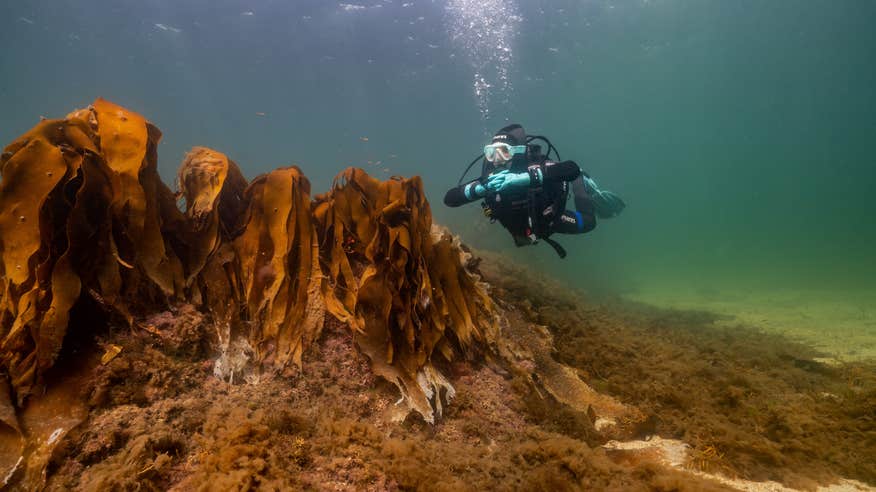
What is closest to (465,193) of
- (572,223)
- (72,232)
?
(572,223)

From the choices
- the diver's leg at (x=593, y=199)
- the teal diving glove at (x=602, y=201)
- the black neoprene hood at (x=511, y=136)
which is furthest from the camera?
the teal diving glove at (x=602, y=201)

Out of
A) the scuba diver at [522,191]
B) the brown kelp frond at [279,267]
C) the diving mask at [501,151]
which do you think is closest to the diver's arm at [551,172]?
the scuba diver at [522,191]

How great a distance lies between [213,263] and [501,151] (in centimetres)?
342

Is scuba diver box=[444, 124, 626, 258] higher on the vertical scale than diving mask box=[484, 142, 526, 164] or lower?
lower

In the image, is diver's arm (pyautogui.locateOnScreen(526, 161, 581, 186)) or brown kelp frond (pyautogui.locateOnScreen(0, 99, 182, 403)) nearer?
brown kelp frond (pyautogui.locateOnScreen(0, 99, 182, 403))

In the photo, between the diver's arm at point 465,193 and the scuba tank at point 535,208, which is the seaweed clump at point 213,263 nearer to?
the diver's arm at point 465,193

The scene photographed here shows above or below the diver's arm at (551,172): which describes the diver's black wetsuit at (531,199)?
below

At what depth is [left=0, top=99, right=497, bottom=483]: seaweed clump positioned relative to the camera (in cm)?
175

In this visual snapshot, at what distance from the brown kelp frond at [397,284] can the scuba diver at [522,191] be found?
4.05 ft

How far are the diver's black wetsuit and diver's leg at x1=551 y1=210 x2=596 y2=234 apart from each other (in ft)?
0.11

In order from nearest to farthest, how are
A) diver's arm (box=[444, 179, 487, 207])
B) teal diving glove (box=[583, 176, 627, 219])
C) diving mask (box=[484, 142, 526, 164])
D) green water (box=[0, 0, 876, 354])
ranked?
diver's arm (box=[444, 179, 487, 207]), diving mask (box=[484, 142, 526, 164]), teal diving glove (box=[583, 176, 627, 219]), green water (box=[0, 0, 876, 354])

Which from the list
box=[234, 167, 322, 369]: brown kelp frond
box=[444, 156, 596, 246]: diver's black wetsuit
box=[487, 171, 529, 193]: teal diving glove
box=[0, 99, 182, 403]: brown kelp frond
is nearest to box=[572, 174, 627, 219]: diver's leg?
box=[444, 156, 596, 246]: diver's black wetsuit

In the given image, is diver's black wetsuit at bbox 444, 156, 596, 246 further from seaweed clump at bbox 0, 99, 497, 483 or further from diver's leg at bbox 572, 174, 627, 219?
seaweed clump at bbox 0, 99, 497, 483

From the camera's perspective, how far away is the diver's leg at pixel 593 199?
19.2 ft
